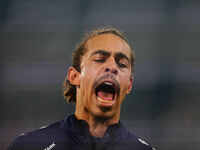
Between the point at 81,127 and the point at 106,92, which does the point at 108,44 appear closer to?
the point at 106,92

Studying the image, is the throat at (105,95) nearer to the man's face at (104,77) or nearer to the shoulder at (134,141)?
the man's face at (104,77)

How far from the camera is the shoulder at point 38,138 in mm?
960

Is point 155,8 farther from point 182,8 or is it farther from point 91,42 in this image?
point 91,42

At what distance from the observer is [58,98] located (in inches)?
41.2

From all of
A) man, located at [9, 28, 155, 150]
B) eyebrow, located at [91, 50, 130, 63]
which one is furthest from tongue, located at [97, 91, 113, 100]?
eyebrow, located at [91, 50, 130, 63]

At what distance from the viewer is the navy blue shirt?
94 cm

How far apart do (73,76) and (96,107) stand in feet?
0.41

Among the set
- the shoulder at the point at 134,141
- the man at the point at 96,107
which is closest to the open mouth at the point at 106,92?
the man at the point at 96,107

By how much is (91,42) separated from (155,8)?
0.80 feet

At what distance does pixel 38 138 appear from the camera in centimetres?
98

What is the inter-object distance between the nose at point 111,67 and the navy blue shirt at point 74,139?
160 millimetres

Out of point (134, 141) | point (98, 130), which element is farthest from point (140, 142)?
point (98, 130)

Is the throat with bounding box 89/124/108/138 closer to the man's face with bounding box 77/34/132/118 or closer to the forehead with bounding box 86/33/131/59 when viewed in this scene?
the man's face with bounding box 77/34/132/118

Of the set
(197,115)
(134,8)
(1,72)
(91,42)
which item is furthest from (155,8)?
(1,72)
